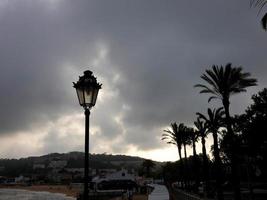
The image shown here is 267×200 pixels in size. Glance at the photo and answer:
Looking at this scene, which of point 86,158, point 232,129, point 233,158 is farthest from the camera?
point 232,129

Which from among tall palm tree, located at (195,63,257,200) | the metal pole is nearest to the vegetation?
tall palm tree, located at (195,63,257,200)

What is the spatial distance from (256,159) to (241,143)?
119 inches

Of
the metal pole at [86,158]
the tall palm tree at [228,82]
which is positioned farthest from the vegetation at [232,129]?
the metal pole at [86,158]

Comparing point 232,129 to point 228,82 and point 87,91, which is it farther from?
point 87,91

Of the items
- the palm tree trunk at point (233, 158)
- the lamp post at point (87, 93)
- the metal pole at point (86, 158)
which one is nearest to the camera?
the metal pole at point (86, 158)

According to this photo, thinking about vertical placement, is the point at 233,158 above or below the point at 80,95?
above

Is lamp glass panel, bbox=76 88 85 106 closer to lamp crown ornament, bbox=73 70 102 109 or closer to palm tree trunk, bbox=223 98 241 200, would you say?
lamp crown ornament, bbox=73 70 102 109

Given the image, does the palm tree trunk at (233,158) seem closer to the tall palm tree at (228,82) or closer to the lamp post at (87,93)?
the tall palm tree at (228,82)

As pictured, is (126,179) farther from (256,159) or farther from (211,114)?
(211,114)

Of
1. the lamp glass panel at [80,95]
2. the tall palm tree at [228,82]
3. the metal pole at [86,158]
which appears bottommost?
the metal pole at [86,158]

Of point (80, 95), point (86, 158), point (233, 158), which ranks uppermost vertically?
point (233, 158)

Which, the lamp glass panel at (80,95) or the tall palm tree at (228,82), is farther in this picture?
the tall palm tree at (228,82)

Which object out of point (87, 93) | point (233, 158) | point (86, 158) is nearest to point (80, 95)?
point (87, 93)

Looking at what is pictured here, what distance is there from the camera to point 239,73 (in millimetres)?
36125
